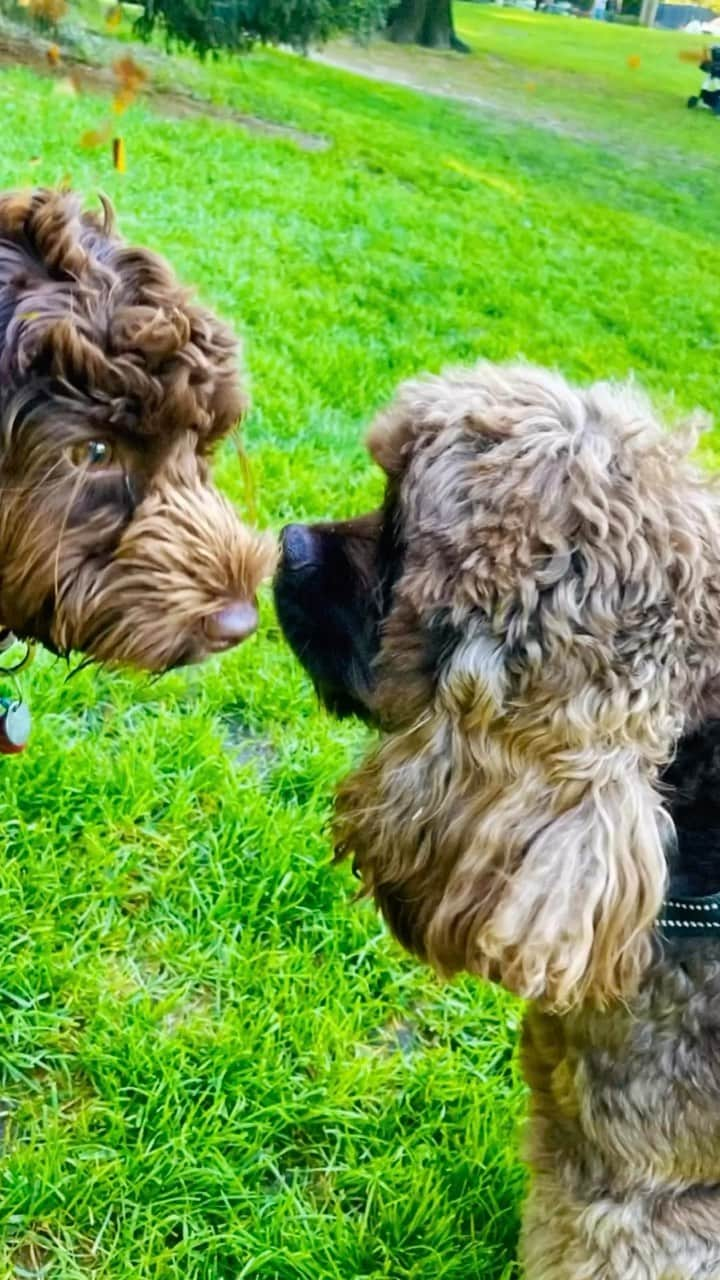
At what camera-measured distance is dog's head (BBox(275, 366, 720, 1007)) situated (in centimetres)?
170

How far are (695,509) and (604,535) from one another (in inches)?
7.7

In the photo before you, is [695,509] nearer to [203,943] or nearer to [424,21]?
[203,943]

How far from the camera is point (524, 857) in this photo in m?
1.77

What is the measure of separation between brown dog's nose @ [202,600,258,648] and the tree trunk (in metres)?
5.99

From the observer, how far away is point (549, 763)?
176cm

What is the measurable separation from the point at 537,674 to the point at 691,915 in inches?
17.7

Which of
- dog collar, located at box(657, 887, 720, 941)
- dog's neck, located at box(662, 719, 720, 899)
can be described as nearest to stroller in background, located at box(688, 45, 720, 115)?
dog's neck, located at box(662, 719, 720, 899)

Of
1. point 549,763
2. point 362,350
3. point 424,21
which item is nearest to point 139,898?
point 549,763

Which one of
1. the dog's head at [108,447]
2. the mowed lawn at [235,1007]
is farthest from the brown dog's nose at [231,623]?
the mowed lawn at [235,1007]

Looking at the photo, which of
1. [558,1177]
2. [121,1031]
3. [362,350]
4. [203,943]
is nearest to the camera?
[558,1177]

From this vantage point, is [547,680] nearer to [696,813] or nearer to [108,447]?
[696,813]

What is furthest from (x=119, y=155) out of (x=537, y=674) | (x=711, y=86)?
(x=537, y=674)

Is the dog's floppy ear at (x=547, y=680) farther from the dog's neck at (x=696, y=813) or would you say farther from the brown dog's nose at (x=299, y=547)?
the brown dog's nose at (x=299, y=547)

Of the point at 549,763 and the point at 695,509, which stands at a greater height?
the point at 695,509
